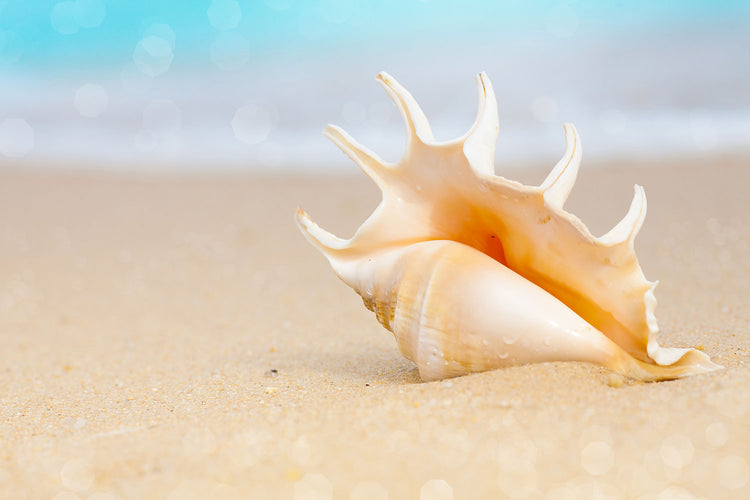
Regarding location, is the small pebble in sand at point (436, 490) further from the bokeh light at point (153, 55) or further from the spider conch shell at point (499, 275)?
the bokeh light at point (153, 55)

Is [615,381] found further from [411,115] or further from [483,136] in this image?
[411,115]

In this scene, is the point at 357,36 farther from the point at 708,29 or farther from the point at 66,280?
the point at 66,280

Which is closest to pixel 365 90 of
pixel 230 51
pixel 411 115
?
pixel 230 51

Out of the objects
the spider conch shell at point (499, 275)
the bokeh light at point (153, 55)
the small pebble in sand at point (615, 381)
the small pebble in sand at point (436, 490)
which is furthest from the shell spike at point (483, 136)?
the bokeh light at point (153, 55)

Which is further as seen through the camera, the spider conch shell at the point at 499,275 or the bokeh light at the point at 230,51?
the bokeh light at the point at 230,51

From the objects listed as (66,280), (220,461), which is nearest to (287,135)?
(66,280)

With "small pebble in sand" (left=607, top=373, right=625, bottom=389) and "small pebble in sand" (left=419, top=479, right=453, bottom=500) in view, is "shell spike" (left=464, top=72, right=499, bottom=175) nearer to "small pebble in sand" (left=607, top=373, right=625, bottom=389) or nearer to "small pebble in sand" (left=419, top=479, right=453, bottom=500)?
"small pebble in sand" (left=607, top=373, right=625, bottom=389)
